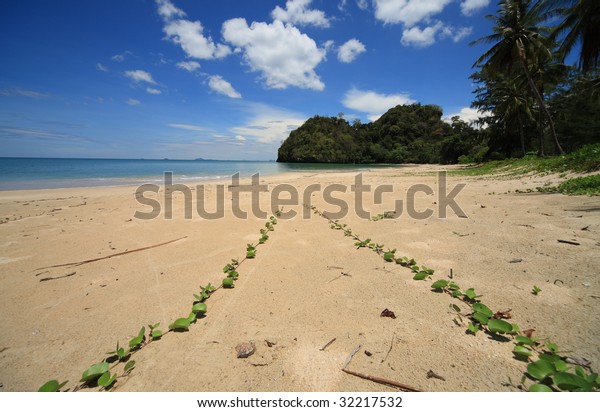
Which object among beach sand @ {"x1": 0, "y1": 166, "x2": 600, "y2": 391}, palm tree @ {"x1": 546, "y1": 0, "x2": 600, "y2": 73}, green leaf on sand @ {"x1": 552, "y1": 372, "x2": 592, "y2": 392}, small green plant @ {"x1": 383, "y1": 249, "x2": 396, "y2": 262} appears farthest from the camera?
palm tree @ {"x1": 546, "y1": 0, "x2": 600, "y2": 73}

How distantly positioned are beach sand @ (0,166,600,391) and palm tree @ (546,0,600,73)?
13.4 metres

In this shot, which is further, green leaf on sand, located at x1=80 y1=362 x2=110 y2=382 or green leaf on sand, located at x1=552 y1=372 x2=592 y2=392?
green leaf on sand, located at x1=80 y1=362 x2=110 y2=382

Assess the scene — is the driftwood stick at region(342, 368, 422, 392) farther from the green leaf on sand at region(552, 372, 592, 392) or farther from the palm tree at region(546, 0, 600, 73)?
the palm tree at region(546, 0, 600, 73)

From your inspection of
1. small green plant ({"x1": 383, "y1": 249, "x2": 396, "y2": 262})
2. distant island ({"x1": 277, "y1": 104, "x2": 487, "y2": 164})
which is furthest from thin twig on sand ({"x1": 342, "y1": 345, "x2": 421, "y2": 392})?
distant island ({"x1": 277, "y1": 104, "x2": 487, "y2": 164})

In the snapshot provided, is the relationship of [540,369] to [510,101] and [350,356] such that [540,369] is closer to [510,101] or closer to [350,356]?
[350,356]

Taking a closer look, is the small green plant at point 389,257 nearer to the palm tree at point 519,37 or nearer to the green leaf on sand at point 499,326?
the green leaf on sand at point 499,326

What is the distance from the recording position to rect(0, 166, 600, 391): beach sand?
1409 millimetres

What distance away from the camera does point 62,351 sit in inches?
64.7

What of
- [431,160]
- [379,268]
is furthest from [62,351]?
[431,160]

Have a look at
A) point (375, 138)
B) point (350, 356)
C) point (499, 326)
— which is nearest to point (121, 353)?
point (350, 356)

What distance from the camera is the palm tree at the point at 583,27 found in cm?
1105

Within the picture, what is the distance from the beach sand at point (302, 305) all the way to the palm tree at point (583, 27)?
13.4m

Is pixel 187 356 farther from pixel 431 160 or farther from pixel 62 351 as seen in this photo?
pixel 431 160

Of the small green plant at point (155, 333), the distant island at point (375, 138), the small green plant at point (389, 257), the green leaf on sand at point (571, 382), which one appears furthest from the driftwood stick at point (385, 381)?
the distant island at point (375, 138)
